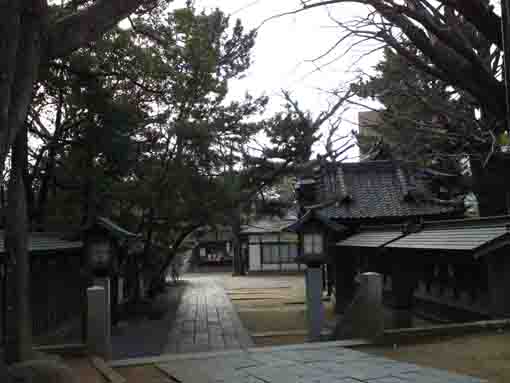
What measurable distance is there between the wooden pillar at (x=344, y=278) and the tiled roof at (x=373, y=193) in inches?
57.1

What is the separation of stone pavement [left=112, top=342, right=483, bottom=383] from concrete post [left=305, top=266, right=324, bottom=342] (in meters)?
2.81

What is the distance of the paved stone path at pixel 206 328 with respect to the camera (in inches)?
436

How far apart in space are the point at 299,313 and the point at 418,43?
11755 millimetres

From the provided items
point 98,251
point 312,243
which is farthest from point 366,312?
point 98,251

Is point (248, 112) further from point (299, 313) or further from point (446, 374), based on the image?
point (446, 374)

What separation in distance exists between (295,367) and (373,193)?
37.5 ft

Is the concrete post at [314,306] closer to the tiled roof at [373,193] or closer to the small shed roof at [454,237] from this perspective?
the small shed roof at [454,237]

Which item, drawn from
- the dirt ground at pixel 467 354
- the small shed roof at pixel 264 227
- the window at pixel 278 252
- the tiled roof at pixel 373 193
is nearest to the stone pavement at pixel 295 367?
the dirt ground at pixel 467 354

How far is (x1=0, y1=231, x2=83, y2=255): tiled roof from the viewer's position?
9961 mm

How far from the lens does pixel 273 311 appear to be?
54.3ft

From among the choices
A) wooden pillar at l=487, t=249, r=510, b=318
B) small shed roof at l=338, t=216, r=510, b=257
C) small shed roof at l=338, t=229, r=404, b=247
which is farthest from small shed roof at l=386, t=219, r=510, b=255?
small shed roof at l=338, t=229, r=404, b=247

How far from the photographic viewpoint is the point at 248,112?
18.3 meters

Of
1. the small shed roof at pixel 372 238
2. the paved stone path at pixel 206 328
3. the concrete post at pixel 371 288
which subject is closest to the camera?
the concrete post at pixel 371 288

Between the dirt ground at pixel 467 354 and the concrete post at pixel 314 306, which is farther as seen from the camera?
the concrete post at pixel 314 306
